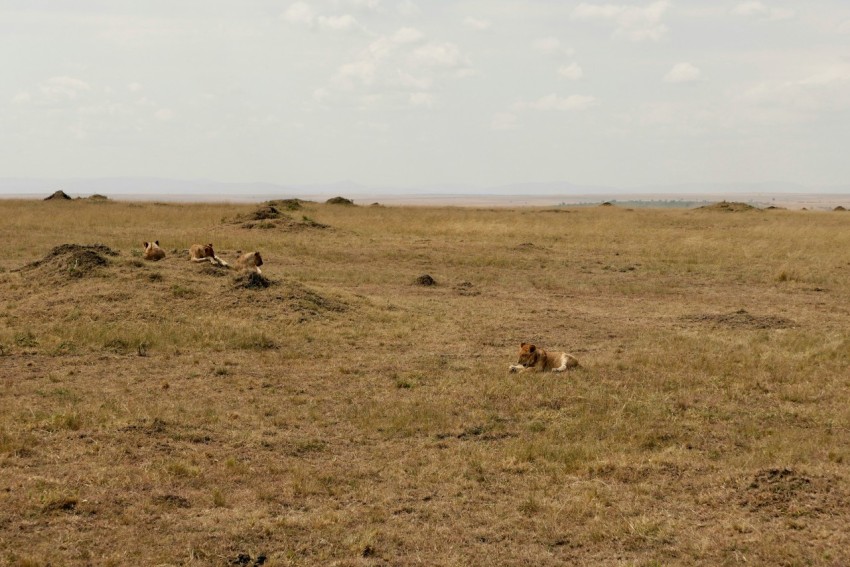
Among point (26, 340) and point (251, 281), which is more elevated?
point (251, 281)

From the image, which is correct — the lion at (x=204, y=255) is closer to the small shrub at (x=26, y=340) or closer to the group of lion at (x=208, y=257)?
the group of lion at (x=208, y=257)

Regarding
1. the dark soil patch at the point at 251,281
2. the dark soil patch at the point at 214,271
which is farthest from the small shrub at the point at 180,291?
the dark soil patch at the point at 214,271

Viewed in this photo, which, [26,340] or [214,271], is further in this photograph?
[214,271]

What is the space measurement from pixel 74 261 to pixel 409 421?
10616 mm

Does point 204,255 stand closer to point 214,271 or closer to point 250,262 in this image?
point 250,262

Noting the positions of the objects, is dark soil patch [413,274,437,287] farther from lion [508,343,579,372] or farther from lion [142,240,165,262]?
lion [508,343,579,372]

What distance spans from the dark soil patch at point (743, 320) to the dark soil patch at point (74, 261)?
1198 centimetres

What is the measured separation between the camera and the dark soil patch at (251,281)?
1635cm

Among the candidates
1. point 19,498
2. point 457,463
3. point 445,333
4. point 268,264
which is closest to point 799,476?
point 457,463

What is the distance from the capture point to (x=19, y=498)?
6609mm

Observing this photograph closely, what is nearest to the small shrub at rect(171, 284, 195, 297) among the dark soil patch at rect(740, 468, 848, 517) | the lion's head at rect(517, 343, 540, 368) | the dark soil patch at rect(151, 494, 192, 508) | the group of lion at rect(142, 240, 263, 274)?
the group of lion at rect(142, 240, 263, 274)

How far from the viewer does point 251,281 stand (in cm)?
1641

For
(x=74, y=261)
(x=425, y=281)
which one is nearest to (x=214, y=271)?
(x=74, y=261)

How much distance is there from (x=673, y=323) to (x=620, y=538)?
10.5 meters
